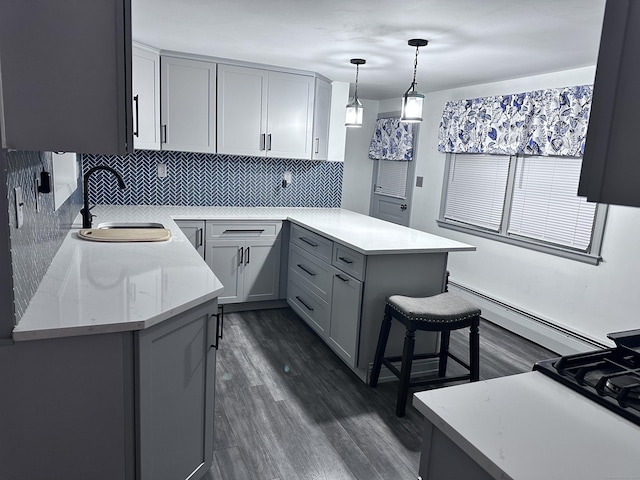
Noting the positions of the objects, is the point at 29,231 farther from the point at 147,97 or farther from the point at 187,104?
the point at 187,104

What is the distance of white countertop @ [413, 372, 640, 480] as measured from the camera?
85 centimetres

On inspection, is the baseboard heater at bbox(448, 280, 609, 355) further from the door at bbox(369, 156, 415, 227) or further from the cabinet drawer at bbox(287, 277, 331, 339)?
the cabinet drawer at bbox(287, 277, 331, 339)

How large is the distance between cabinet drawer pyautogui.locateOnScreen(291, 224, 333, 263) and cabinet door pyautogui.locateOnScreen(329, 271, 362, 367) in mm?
224

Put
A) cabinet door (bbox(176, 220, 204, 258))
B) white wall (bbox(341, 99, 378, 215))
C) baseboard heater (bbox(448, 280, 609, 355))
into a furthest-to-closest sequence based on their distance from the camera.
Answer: white wall (bbox(341, 99, 378, 215))
cabinet door (bbox(176, 220, 204, 258))
baseboard heater (bbox(448, 280, 609, 355))

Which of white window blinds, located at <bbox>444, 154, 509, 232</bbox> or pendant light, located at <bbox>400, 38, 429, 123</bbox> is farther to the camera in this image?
white window blinds, located at <bbox>444, 154, 509, 232</bbox>

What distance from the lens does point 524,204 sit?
159 inches

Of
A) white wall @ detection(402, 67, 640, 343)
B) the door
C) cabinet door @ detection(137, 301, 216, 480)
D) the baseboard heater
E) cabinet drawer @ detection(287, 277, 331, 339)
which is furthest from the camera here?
the door

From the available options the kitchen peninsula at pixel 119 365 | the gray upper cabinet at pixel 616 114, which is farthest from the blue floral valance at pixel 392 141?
the gray upper cabinet at pixel 616 114

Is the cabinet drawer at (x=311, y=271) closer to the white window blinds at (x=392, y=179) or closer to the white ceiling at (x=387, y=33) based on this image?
the white ceiling at (x=387, y=33)

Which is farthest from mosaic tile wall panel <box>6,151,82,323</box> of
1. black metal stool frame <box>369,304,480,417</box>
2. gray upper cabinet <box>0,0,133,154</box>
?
black metal stool frame <box>369,304,480,417</box>

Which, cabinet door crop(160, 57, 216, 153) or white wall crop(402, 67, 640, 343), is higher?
cabinet door crop(160, 57, 216, 153)

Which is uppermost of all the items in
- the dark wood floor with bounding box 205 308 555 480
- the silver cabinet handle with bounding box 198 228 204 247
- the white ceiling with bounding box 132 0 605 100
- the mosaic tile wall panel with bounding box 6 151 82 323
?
the white ceiling with bounding box 132 0 605 100

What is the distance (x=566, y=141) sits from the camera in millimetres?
3490

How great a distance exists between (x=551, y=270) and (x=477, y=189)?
111 centimetres
